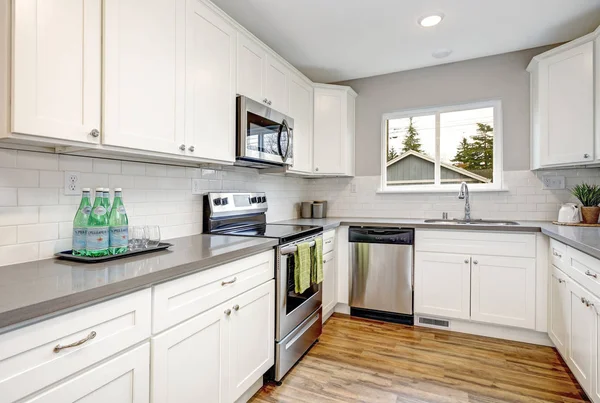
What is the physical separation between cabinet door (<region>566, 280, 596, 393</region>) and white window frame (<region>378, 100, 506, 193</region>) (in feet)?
4.53

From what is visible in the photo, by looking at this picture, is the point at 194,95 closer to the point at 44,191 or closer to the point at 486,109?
the point at 44,191

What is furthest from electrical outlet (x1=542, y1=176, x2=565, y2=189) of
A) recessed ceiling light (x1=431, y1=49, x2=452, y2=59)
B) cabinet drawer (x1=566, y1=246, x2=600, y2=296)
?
recessed ceiling light (x1=431, y1=49, x2=452, y2=59)

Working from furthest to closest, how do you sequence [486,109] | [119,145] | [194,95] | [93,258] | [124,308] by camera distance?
1. [486,109]
2. [194,95]
3. [119,145]
4. [93,258]
5. [124,308]

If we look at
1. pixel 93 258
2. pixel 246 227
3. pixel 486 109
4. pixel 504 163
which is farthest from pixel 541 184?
pixel 93 258

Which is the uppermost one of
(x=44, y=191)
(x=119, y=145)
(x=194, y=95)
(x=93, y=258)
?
(x=194, y=95)

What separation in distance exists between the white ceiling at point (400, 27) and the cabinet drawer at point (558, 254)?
167 centimetres

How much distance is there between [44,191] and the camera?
Answer: 1.42 metres

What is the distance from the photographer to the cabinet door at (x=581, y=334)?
1.66 meters

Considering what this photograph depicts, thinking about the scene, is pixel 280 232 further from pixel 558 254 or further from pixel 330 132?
pixel 558 254

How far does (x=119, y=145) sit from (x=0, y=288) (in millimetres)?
681

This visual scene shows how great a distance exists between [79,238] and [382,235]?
7.60ft

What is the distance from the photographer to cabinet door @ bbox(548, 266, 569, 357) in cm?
208

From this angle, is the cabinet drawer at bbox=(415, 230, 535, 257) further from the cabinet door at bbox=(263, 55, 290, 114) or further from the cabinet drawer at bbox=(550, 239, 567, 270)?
the cabinet door at bbox=(263, 55, 290, 114)

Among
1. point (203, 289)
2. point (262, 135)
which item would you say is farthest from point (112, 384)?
point (262, 135)
